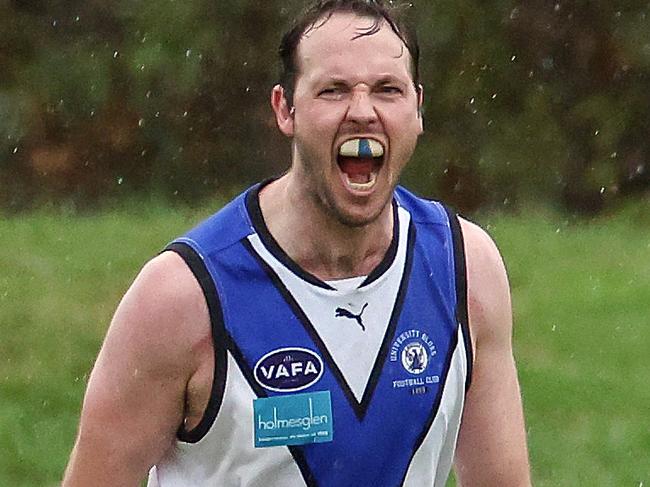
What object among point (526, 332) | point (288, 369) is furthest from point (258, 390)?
point (526, 332)

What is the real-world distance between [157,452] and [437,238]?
696 mm

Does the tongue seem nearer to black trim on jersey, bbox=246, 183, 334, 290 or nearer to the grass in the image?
black trim on jersey, bbox=246, 183, 334, 290

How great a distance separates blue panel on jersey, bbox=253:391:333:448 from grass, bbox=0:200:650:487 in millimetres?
4132

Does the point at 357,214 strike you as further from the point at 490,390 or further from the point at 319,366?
the point at 490,390

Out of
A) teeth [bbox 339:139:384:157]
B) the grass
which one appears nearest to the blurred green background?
the grass

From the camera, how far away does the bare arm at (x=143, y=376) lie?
3170 millimetres

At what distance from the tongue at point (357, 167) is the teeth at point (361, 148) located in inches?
0.5

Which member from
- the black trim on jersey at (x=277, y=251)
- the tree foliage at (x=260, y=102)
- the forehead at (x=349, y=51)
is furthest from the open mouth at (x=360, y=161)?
the tree foliage at (x=260, y=102)

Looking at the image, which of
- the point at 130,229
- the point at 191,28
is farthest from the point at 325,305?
the point at 191,28

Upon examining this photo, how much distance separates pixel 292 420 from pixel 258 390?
0.28 ft

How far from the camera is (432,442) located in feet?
11.1

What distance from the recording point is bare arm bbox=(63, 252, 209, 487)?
317cm

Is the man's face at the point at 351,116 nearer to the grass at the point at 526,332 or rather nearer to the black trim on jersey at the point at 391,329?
the black trim on jersey at the point at 391,329

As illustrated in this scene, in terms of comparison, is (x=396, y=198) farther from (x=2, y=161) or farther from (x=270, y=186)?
(x=2, y=161)
